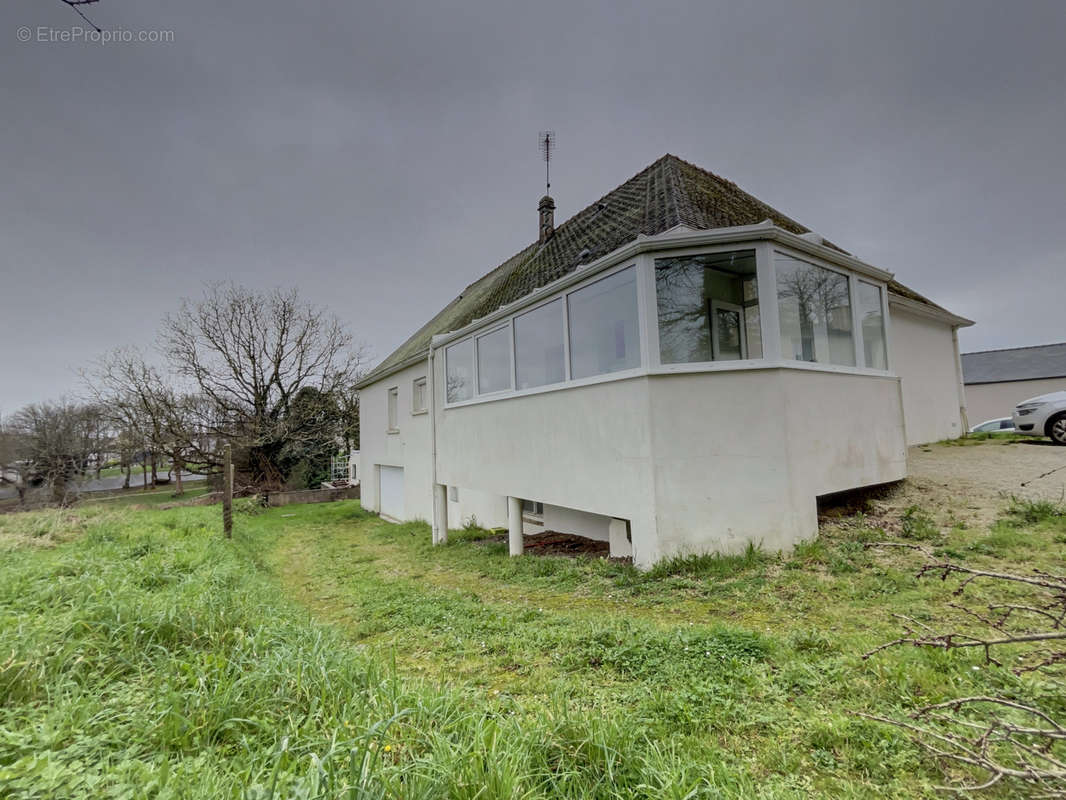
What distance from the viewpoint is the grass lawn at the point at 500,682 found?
1787 millimetres

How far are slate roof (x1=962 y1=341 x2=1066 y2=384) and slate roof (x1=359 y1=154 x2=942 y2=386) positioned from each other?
66.3 feet

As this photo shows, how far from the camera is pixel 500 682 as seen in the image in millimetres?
3184

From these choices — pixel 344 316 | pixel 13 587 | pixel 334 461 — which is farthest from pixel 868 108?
pixel 334 461

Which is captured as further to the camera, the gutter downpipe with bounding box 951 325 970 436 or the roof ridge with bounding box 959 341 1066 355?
the roof ridge with bounding box 959 341 1066 355

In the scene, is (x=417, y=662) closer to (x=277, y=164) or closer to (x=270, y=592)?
(x=270, y=592)

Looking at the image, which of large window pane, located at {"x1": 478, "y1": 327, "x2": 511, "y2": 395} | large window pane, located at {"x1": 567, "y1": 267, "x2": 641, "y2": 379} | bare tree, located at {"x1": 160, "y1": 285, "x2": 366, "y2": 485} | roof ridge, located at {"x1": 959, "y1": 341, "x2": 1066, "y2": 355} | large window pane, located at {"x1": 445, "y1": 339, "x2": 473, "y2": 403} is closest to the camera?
large window pane, located at {"x1": 567, "y1": 267, "x2": 641, "y2": 379}

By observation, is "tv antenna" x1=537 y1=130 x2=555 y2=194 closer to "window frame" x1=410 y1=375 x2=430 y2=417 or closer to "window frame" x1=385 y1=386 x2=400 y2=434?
"window frame" x1=410 y1=375 x2=430 y2=417

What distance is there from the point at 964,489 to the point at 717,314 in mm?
4994

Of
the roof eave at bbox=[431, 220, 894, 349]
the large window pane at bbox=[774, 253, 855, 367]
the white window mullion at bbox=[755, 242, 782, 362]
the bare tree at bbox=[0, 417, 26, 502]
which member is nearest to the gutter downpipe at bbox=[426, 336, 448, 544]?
the roof eave at bbox=[431, 220, 894, 349]

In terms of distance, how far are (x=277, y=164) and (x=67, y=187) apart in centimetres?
494

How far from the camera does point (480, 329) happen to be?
9.59 m

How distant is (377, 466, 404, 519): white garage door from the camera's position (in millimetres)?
15719

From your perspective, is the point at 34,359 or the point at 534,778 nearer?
the point at 534,778

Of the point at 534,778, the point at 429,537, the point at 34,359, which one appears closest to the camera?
the point at 534,778
